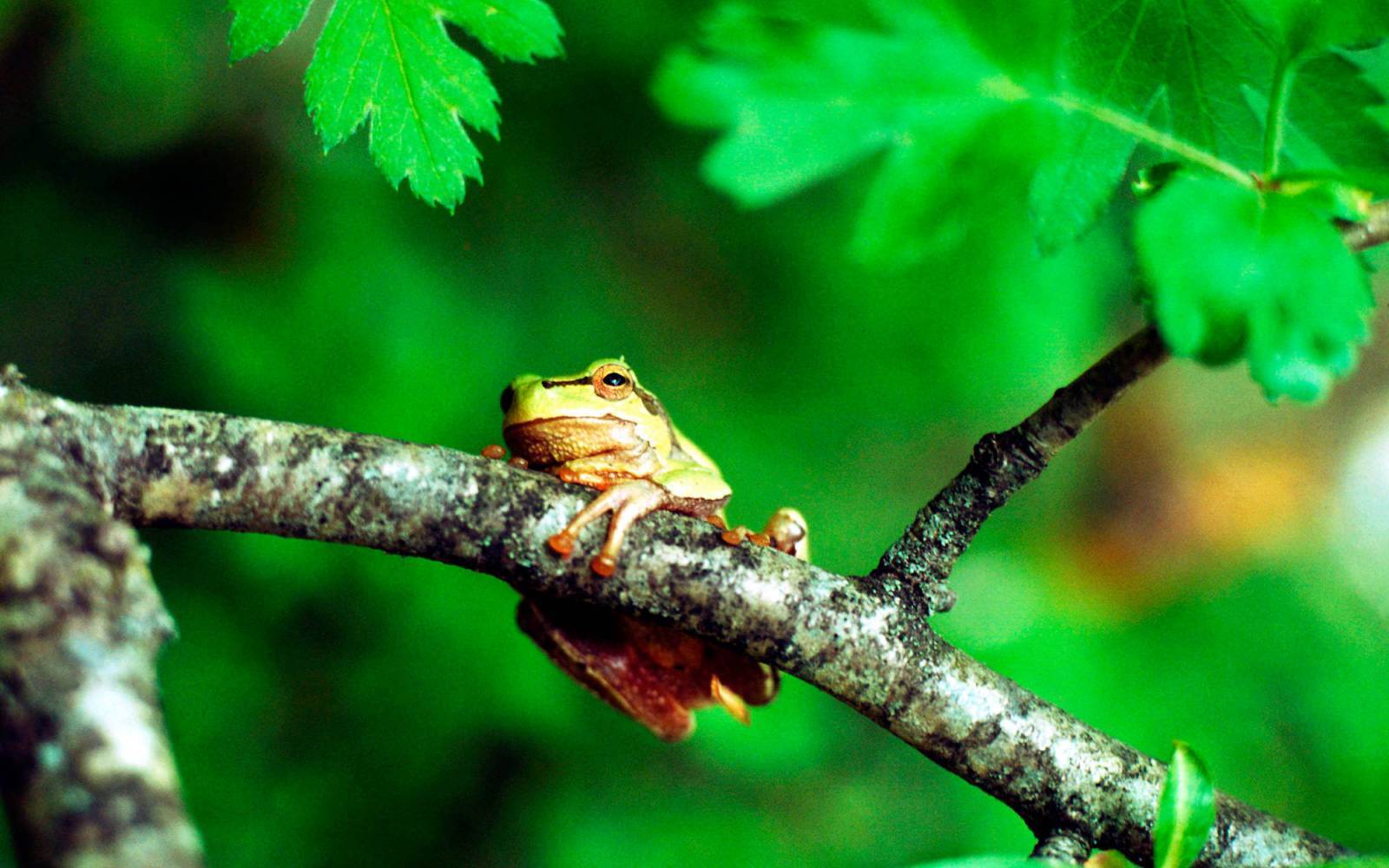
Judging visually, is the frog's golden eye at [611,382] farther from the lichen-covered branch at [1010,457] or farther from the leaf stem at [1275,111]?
the leaf stem at [1275,111]

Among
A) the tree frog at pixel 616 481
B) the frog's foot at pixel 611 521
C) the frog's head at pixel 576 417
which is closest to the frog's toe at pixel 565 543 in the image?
the frog's foot at pixel 611 521

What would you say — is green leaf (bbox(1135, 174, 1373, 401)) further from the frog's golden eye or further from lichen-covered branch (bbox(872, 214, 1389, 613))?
the frog's golden eye

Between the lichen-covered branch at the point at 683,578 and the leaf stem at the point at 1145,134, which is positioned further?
the lichen-covered branch at the point at 683,578

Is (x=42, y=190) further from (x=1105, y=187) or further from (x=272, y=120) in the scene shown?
(x=1105, y=187)

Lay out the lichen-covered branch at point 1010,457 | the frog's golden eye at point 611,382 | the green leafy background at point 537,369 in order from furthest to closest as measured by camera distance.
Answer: the green leafy background at point 537,369 < the frog's golden eye at point 611,382 < the lichen-covered branch at point 1010,457

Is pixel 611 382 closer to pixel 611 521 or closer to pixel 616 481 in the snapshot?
pixel 616 481

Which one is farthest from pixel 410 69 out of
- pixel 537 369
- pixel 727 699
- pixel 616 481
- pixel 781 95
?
pixel 537 369

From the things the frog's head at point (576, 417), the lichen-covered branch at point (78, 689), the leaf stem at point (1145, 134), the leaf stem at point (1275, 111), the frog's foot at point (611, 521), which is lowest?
the lichen-covered branch at point (78, 689)

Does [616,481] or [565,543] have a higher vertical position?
[616,481]
